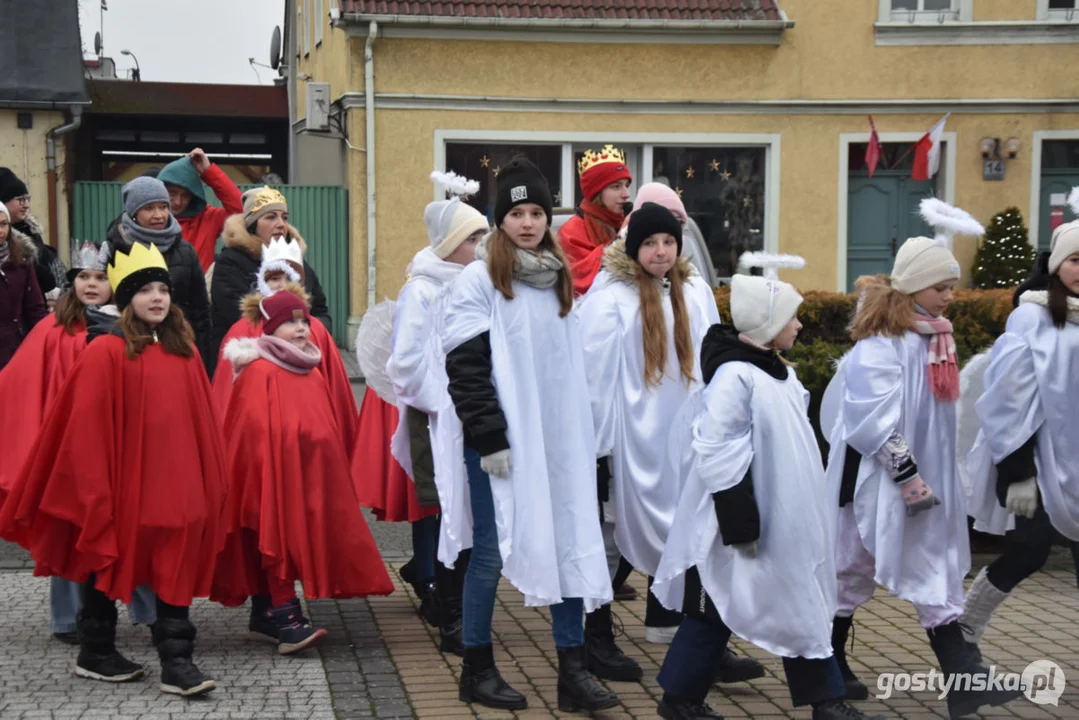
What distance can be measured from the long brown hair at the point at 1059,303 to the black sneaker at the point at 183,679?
11.7 ft

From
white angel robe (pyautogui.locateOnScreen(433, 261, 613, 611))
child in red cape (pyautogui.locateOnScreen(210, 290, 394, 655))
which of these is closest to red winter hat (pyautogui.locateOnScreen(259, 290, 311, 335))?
child in red cape (pyautogui.locateOnScreen(210, 290, 394, 655))

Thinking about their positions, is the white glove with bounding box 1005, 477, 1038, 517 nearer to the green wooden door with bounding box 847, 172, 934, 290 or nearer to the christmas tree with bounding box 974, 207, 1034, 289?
the christmas tree with bounding box 974, 207, 1034, 289

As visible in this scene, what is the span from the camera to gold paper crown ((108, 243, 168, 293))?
568cm

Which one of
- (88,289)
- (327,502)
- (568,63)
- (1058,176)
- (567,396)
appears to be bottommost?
(327,502)

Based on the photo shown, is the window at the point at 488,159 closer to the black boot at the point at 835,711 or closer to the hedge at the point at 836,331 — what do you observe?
the hedge at the point at 836,331

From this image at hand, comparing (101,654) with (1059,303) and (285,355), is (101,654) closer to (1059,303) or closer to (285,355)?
(285,355)

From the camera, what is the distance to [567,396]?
17.9ft

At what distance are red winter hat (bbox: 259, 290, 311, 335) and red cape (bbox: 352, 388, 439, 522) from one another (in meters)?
0.58

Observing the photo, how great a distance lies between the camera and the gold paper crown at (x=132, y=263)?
5684 millimetres

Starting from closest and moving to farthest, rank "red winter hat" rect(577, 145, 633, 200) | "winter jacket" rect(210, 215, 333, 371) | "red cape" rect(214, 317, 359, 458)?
"red cape" rect(214, 317, 359, 458) < "red winter hat" rect(577, 145, 633, 200) < "winter jacket" rect(210, 215, 333, 371)

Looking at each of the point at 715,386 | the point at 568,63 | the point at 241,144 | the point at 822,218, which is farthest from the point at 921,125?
the point at 715,386

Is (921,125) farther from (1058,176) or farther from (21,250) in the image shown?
(21,250)

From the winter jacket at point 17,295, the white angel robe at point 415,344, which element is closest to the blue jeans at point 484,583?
the white angel robe at point 415,344

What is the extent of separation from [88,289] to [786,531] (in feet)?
10.5
